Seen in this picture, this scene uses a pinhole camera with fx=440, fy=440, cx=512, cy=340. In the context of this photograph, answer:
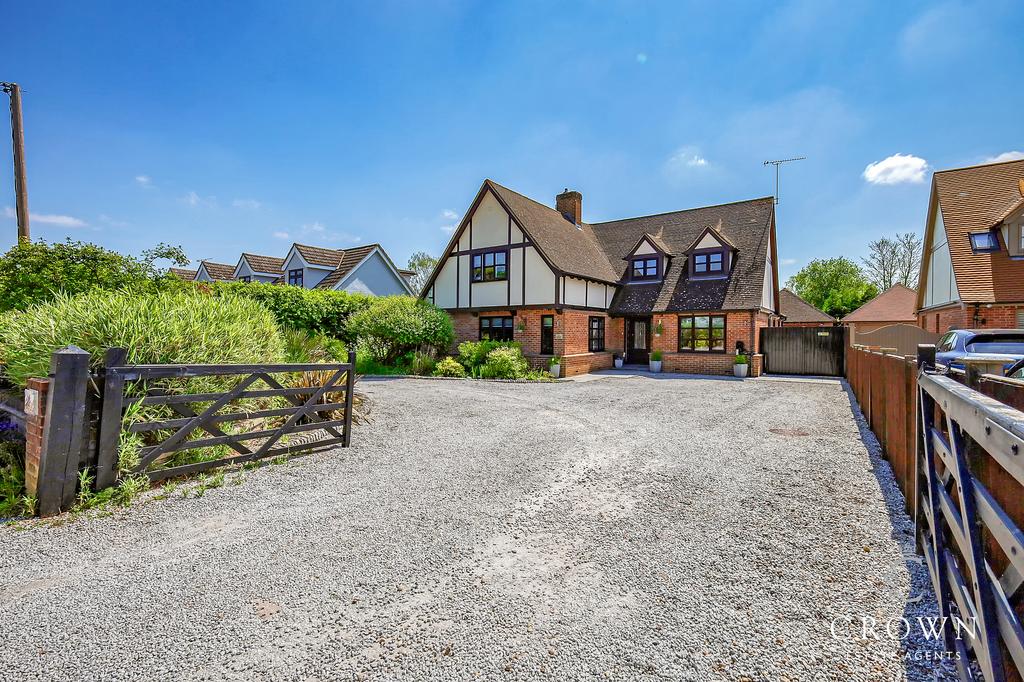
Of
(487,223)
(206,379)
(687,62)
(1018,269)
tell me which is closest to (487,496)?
(206,379)

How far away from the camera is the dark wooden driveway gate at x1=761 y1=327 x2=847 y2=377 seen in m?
16.9

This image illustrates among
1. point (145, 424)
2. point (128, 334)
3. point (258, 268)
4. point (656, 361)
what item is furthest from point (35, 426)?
point (258, 268)

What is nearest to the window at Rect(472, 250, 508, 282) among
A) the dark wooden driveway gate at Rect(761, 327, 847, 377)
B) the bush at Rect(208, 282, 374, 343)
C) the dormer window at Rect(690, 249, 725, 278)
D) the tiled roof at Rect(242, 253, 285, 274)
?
the bush at Rect(208, 282, 374, 343)

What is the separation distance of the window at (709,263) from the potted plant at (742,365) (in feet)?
13.6

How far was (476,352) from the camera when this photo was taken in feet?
56.4

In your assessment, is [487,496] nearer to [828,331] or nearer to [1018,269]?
[828,331]

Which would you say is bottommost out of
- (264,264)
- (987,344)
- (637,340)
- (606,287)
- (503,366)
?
(503,366)

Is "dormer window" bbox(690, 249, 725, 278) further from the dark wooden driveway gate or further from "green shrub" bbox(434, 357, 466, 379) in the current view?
"green shrub" bbox(434, 357, 466, 379)

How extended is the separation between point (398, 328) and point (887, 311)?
124 feet

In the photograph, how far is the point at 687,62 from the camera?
10266mm

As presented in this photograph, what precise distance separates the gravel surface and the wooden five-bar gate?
18.4 inches

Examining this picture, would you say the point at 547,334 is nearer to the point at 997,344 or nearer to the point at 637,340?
the point at 637,340

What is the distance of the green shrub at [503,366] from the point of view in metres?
16.1

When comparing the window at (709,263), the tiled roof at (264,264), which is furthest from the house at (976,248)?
the tiled roof at (264,264)
